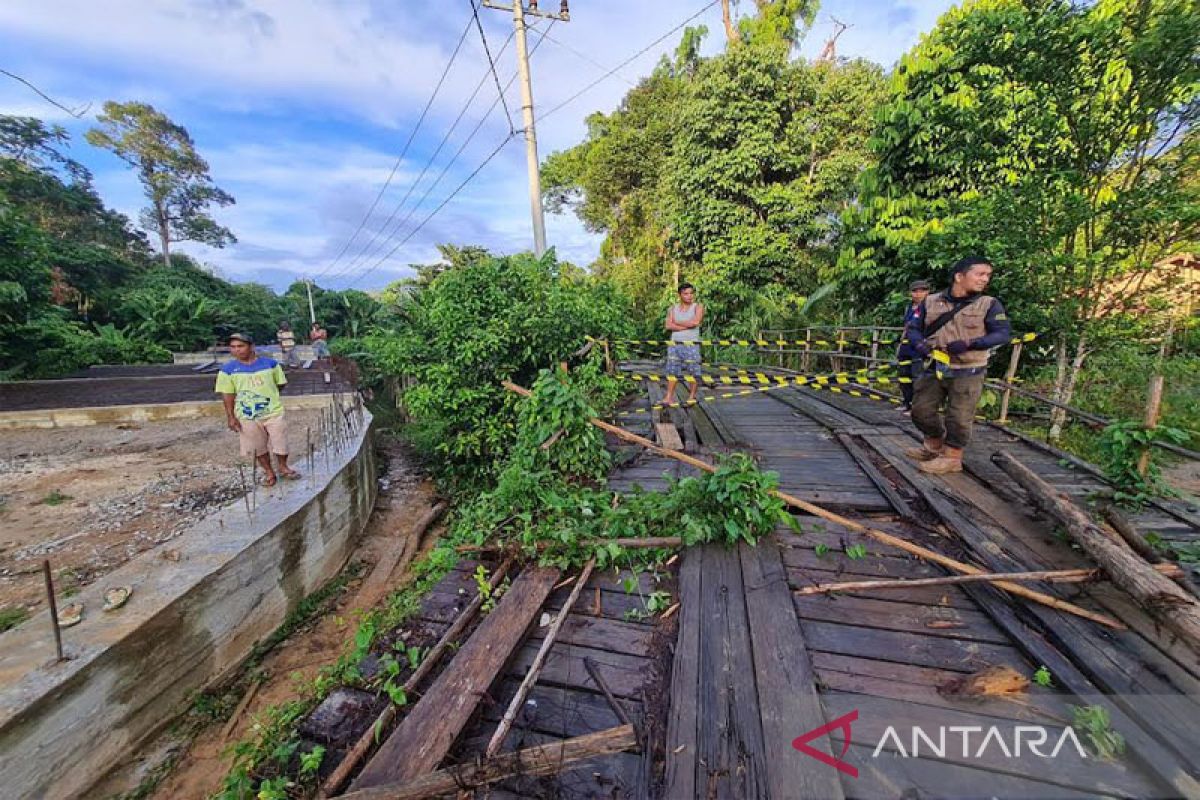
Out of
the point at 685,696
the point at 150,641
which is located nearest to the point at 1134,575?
the point at 685,696

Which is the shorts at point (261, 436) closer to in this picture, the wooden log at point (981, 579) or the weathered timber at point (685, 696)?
the weathered timber at point (685, 696)

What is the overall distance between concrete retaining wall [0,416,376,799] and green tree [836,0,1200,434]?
8656 mm

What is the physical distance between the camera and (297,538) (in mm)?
4828

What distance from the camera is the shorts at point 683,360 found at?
6008mm

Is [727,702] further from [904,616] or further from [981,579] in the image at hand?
[981,579]

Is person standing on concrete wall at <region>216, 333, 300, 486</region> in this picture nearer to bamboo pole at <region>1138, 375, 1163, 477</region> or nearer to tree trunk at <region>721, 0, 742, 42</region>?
bamboo pole at <region>1138, 375, 1163, 477</region>

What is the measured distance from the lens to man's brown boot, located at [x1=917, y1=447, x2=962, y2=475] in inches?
156

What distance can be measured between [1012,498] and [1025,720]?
2.30m

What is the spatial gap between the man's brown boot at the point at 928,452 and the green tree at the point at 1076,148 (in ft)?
8.62

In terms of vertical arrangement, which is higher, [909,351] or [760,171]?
[760,171]

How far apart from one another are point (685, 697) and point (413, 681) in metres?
1.30

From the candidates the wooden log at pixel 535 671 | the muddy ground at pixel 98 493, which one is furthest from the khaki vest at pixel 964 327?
the muddy ground at pixel 98 493

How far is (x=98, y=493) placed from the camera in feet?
17.8

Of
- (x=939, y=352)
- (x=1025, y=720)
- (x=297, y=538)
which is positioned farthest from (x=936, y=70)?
(x=297, y=538)
